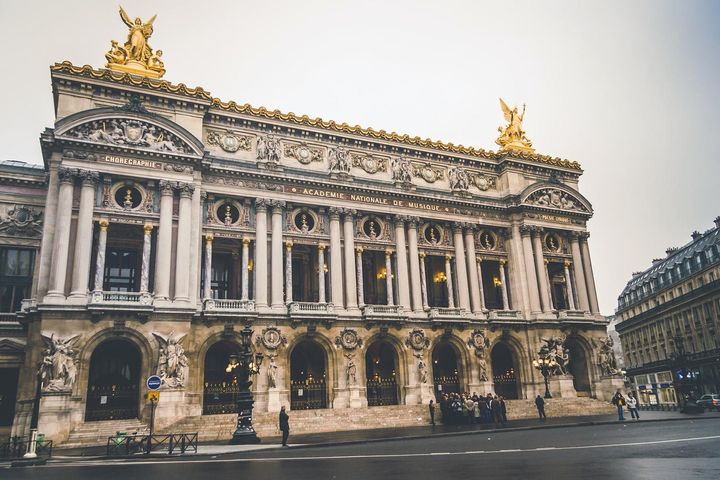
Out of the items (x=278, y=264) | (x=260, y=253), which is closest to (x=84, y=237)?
(x=260, y=253)

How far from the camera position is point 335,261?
137 ft

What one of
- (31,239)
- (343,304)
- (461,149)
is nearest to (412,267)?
(343,304)

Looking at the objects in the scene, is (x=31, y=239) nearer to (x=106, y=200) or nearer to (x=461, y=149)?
(x=106, y=200)

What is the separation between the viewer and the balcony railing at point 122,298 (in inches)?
1287

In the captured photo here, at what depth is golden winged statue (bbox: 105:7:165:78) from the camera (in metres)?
38.4

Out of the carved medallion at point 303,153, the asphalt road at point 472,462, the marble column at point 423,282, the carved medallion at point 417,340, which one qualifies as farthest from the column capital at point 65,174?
the marble column at point 423,282

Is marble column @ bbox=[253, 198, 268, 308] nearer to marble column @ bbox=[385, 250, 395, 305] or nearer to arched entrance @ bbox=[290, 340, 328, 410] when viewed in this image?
arched entrance @ bbox=[290, 340, 328, 410]

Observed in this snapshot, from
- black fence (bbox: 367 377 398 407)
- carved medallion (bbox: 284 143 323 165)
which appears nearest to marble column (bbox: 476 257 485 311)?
black fence (bbox: 367 377 398 407)

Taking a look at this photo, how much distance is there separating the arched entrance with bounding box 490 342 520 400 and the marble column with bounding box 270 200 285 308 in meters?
18.9

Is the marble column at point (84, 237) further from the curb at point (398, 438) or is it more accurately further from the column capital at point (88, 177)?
the curb at point (398, 438)

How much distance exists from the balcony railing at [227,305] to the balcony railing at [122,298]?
3661mm

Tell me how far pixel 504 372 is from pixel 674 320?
125ft

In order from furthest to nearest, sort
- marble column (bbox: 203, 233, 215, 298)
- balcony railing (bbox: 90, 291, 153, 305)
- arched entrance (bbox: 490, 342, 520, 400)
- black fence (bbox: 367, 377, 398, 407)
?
arched entrance (bbox: 490, 342, 520, 400)
black fence (bbox: 367, 377, 398, 407)
marble column (bbox: 203, 233, 215, 298)
balcony railing (bbox: 90, 291, 153, 305)

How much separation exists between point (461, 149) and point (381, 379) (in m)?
21.1
